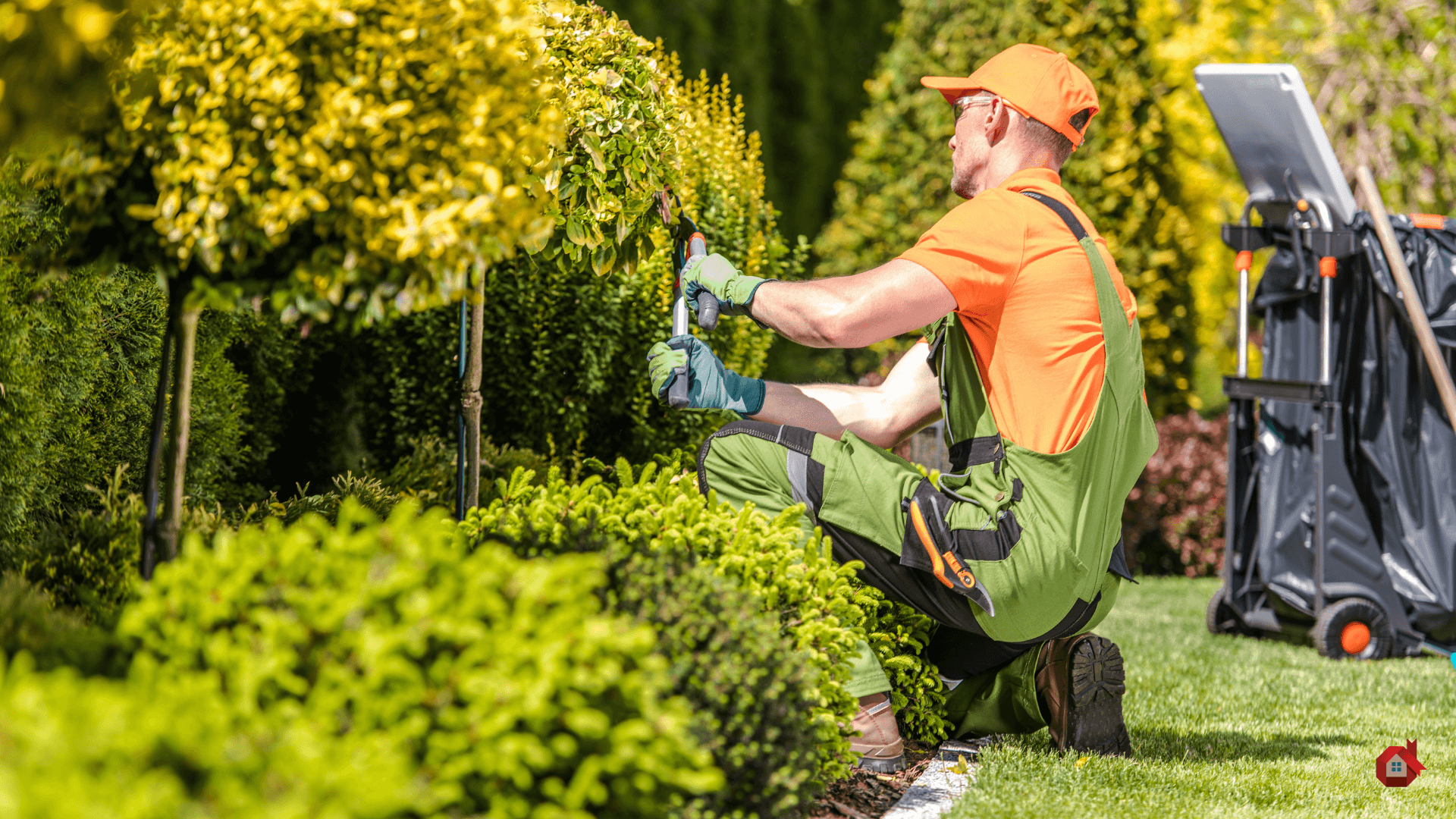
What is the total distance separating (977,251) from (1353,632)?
10.3ft

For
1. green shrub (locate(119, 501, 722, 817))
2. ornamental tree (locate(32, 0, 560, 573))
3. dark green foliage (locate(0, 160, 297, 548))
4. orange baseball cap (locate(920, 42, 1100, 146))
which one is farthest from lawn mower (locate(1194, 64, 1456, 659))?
green shrub (locate(119, 501, 722, 817))

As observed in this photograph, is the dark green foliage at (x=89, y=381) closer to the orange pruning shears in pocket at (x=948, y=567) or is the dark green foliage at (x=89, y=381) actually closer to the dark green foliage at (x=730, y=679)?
the dark green foliage at (x=730, y=679)

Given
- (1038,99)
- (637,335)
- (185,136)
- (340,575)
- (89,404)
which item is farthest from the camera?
(637,335)

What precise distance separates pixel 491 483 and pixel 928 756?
1.89 m

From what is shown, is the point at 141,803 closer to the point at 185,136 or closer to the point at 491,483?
the point at 185,136

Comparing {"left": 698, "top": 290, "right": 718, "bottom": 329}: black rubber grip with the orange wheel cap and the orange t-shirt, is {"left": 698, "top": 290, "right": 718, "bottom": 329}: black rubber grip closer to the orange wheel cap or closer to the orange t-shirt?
the orange t-shirt

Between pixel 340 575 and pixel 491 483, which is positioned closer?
pixel 340 575

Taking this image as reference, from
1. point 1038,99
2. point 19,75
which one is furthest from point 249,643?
point 1038,99

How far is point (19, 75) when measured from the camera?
154 cm

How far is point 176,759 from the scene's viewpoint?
137 centimetres

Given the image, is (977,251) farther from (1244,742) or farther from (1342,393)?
(1342,393)

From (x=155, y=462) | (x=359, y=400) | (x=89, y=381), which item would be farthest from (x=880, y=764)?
(x=359, y=400)

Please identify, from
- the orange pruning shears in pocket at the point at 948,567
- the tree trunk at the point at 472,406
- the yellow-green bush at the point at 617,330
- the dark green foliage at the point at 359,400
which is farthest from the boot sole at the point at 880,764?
the dark green foliage at the point at 359,400

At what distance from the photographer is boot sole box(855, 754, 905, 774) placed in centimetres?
272
